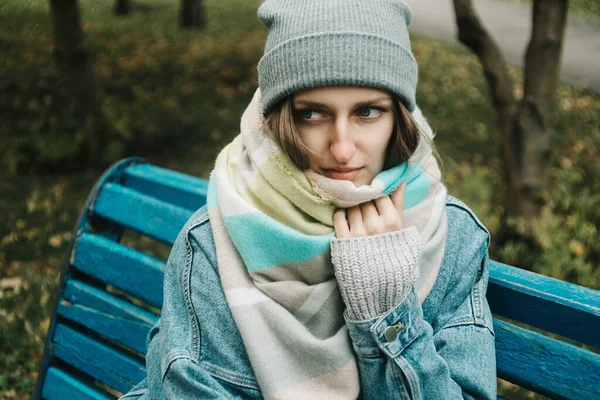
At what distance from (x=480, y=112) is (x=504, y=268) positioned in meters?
7.40

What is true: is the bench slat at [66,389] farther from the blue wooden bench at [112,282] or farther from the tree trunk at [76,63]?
the tree trunk at [76,63]

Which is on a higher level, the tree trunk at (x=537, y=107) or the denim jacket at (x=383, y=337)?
the denim jacket at (x=383, y=337)

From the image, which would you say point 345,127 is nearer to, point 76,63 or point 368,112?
point 368,112

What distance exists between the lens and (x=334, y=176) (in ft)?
5.70

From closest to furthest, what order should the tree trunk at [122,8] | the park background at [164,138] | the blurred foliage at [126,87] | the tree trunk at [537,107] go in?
the tree trunk at [537,107] < the park background at [164,138] < the blurred foliage at [126,87] < the tree trunk at [122,8]

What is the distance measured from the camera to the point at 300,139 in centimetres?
172

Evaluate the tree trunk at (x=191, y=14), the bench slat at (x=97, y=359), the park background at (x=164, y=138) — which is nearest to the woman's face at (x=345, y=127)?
the bench slat at (x=97, y=359)

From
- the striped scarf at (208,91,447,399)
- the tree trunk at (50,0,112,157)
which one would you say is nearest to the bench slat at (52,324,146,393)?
the striped scarf at (208,91,447,399)

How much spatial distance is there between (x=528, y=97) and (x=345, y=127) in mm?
3063

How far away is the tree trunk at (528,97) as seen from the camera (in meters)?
4.27

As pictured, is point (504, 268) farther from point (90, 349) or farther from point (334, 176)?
point (90, 349)

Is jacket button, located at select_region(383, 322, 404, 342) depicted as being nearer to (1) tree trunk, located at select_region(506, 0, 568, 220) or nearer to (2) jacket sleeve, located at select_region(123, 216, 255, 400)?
(2) jacket sleeve, located at select_region(123, 216, 255, 400)

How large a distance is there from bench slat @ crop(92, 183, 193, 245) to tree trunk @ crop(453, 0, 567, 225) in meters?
2.64

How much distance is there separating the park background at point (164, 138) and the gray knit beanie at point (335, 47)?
2.10 meters
